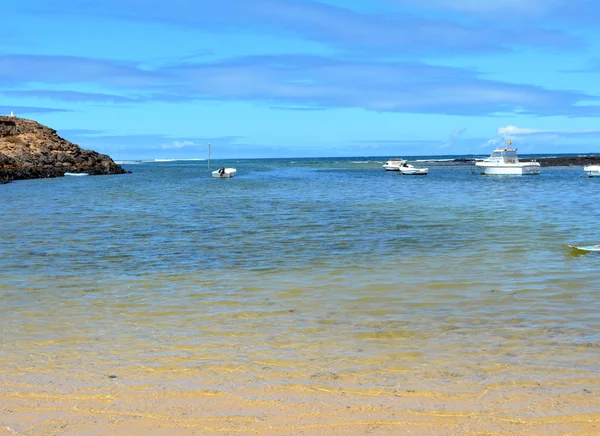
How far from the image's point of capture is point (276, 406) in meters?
6.59

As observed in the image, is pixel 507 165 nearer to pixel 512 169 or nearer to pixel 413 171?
pixel 512 169

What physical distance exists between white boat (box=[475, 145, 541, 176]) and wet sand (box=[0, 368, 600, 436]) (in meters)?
80.4

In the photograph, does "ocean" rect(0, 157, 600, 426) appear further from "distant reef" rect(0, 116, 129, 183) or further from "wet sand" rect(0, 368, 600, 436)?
"distant reef" rect(0, 116, 129, 183)

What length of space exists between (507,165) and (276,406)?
8248 centimetres

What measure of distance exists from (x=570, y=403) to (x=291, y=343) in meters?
3.87

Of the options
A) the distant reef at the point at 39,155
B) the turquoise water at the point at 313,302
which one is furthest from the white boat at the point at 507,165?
the distant reef at the point at 39,155

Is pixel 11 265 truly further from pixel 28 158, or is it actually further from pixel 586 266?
pixel 28 158

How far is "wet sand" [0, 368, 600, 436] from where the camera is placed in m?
6.00

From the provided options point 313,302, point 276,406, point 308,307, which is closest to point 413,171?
point 313,302

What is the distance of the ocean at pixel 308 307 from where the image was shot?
7828 millimetres

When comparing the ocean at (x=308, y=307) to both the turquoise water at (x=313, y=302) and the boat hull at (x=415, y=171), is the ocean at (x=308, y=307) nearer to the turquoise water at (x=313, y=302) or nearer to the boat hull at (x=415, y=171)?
the turquoise water at (x=313, y=302)

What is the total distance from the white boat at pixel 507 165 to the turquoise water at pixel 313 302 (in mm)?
61019

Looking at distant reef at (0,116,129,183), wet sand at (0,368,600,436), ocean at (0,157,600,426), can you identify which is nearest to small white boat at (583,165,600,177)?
ocean at (0,157,600,426)

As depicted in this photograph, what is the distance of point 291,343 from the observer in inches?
358
